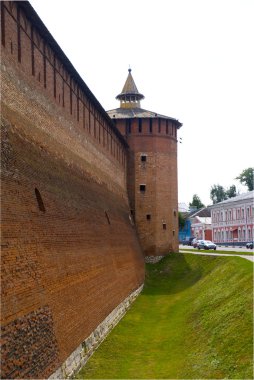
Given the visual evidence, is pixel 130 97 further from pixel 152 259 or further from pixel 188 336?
pixel 188 336

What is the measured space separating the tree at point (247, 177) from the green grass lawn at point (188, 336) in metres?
53.8

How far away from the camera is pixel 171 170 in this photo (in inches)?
1324

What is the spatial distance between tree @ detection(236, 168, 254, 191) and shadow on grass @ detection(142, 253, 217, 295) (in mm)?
45442

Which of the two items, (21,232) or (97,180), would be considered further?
(97,180)

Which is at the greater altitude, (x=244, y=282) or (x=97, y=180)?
(x=97, y=180)

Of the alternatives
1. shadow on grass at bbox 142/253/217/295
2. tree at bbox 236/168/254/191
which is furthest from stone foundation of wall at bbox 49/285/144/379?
tree at bbox 236/168/254/191

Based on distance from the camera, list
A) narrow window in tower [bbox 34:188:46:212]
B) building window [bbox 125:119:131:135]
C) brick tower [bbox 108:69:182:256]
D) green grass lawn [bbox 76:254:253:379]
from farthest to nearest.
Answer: building window [bbox 125:119:131:135] < brick tower [bbox 108:69:182:256] < narrow window in tower [bbox 34:188:46:212] < green grass lawn [bbox 76:254:253:379]

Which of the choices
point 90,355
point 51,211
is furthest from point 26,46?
point 90,355

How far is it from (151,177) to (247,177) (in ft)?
151

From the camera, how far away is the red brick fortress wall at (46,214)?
961 centimetres

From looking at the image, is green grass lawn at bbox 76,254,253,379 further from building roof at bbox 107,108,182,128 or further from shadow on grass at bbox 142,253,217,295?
building roof at bbox 107,108,182,128

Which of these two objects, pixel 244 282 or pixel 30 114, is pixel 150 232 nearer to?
pixel 244 282

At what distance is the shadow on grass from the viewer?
2586cm

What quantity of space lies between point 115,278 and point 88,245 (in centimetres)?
378
